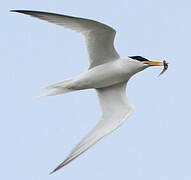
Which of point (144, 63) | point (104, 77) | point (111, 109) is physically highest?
point (144, 63)

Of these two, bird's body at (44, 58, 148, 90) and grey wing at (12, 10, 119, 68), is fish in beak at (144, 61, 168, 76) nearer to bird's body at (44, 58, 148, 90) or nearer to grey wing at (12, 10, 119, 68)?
bird's body at (44, 58, 148, 90)

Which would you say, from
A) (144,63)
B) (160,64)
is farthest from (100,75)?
(160,64)

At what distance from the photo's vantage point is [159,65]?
11602 mm

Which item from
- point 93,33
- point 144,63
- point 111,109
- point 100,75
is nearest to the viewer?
point 93,33

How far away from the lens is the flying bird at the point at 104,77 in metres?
10.8

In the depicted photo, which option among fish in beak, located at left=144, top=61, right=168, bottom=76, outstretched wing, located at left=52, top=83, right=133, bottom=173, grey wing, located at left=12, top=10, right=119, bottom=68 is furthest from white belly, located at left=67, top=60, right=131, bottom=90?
outstretched wing, located at left=52, top=83, right=133, bottom=173

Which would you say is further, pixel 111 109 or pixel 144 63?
pixel 111 109

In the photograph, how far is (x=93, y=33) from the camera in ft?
36.0

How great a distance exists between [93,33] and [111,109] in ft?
6.23

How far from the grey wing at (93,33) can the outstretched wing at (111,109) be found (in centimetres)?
90

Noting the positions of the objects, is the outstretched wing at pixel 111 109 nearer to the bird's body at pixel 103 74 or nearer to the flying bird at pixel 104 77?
the flying bird at pixel 104 77

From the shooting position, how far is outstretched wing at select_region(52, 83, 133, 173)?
11.4m

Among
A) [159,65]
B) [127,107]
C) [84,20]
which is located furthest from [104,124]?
[84,20]

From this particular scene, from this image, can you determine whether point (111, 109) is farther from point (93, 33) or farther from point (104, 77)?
point (93, 33)
